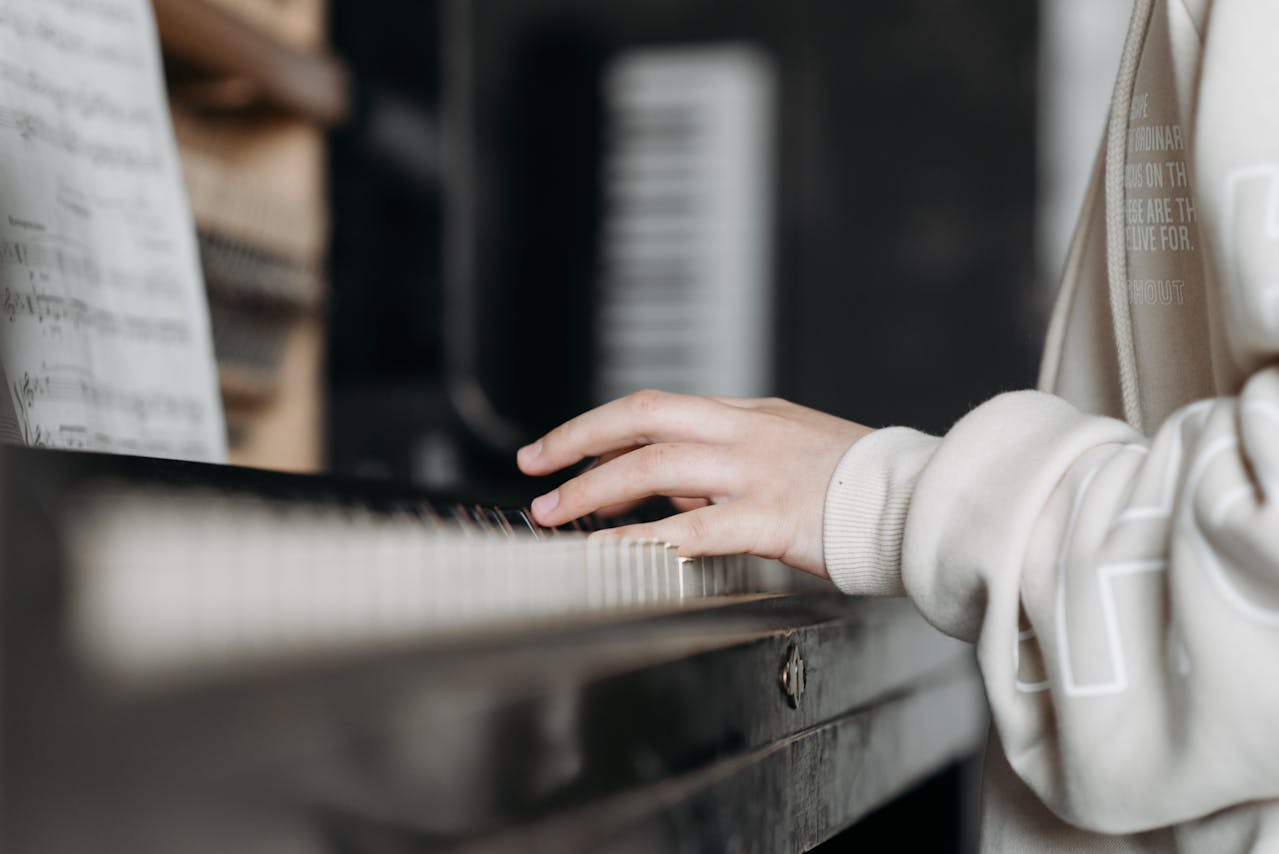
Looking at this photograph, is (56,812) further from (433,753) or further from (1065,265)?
(1065,265)

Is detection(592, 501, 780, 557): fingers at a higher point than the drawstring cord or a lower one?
lower

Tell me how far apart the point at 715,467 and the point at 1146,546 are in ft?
0.75

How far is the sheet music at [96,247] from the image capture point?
0.85 meters

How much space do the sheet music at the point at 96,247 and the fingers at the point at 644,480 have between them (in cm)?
34

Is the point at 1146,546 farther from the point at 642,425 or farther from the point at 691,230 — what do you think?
the point at 691,230

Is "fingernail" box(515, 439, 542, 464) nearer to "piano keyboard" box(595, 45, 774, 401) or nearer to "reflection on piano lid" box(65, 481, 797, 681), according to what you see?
"reflection on piano lid" box(65, 481, 797, 681)

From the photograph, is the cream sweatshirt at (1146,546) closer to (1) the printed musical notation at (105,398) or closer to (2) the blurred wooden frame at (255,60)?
(1) the printed musical notation at (105,398)

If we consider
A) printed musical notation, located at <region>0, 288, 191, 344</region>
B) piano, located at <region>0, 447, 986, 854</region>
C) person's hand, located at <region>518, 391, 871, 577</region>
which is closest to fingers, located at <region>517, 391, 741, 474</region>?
person's hand, located at <region>518, 391, 871, 577</region>

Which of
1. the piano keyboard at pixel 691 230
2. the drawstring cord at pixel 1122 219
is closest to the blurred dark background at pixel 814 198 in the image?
the piano keyboard at pixel 691 230

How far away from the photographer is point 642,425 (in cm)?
70

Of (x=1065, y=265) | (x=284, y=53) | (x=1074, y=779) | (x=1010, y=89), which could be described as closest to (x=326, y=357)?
(x=284, y=53)

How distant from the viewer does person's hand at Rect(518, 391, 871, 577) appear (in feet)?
2.21

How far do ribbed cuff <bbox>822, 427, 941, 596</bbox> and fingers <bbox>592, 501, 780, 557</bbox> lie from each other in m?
0.04

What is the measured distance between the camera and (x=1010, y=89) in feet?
12.0
